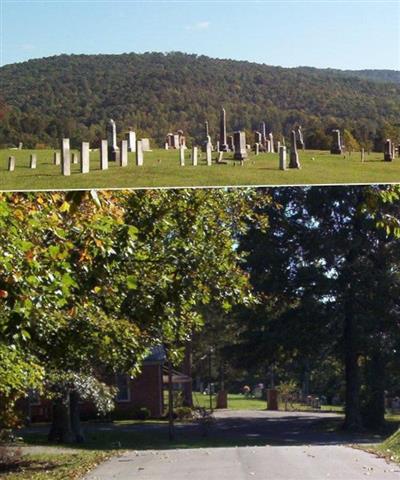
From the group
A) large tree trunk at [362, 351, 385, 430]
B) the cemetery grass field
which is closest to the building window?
large tree trunk at [362, 351, 385, 430]

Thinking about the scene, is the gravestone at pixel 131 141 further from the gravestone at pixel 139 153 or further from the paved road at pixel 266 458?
the paved road at pixel 266 458

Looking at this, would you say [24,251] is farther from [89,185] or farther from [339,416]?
[339,416]

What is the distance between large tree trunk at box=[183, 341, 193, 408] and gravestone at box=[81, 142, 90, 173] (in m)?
2.45

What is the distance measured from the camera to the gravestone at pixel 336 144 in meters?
3.05

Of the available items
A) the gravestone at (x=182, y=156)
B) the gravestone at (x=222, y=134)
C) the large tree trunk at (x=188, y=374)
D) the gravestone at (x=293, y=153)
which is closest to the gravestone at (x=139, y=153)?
the gravestone at (x=182, y=156)

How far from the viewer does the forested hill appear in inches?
114

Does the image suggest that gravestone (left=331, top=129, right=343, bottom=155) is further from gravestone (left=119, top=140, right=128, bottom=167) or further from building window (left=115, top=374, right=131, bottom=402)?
building window (left=115, top=374, right=131, bottom=402)

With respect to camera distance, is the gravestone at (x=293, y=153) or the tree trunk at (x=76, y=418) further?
the tree trunk at (x=76, y=418)

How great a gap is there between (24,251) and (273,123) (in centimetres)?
133

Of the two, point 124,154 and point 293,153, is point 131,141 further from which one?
point 293,153

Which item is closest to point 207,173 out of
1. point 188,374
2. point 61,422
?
point 188,374

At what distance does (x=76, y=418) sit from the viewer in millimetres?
5391

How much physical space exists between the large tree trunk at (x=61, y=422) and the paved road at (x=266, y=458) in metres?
0.26

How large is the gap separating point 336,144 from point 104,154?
29.4 inches
